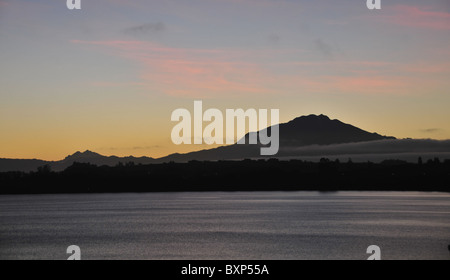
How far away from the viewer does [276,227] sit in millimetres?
112312

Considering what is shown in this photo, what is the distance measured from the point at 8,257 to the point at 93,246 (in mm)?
14114

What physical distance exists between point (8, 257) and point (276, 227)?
5472cm

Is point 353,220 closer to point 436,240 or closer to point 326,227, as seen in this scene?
point 326,227

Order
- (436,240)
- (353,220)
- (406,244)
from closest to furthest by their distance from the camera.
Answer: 1. (406,244)
2. (436,240)
3. (353,220)
